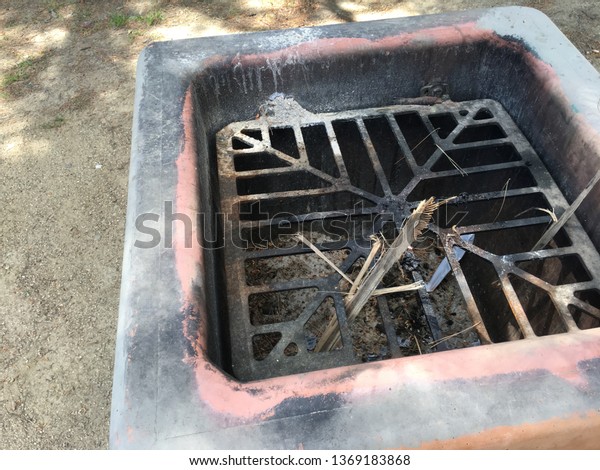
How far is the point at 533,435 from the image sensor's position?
3.82 ft

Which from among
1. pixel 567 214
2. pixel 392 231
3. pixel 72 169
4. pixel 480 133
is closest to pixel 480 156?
pixel 480 133

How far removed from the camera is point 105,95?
4.06 metres

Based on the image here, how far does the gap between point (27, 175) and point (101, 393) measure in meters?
1.80

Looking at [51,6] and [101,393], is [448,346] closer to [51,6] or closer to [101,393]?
[101,393]

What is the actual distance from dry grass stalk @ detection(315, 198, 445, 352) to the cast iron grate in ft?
0.20

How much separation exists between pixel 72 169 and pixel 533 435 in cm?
333

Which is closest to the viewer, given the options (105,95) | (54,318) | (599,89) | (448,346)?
(599,89)

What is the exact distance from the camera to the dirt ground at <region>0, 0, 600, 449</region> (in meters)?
2.53

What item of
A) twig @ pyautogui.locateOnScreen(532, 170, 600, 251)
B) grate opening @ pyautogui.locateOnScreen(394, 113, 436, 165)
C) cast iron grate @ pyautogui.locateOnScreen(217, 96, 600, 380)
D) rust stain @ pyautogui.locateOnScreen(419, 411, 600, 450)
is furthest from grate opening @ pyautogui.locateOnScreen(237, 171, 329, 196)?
rust stain @ pyautogui.locateOnScreen(419, 411, 600, 450)

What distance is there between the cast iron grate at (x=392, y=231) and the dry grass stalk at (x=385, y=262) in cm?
6

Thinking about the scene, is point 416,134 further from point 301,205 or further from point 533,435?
point 533,435

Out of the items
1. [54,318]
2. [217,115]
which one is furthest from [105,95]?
[217,115]

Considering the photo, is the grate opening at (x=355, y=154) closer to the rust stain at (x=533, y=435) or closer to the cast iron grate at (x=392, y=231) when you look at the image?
the cast iron grate at (x=392, y=231)

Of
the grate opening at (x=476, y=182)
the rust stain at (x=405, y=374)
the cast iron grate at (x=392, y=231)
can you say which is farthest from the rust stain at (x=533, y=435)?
the grate opening at (x=476, y=182)
